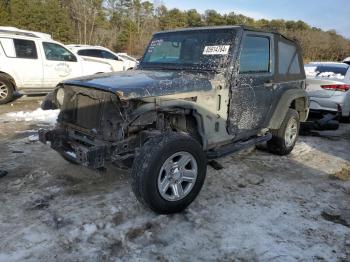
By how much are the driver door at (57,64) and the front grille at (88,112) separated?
768 cm

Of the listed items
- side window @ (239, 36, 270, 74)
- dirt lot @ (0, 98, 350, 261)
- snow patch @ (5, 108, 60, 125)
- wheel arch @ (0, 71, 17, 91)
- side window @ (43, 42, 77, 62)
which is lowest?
snow patch @ (5, 108, 60, 125)

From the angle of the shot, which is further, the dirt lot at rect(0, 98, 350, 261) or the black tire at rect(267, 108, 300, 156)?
the black tire at rect(267, 108, 300, 156)

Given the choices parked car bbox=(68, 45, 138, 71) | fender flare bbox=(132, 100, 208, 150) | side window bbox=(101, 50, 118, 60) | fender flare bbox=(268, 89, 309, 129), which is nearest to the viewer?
fender flare bbox=(132, 100, 208, 150)

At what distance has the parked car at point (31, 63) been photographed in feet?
35.1

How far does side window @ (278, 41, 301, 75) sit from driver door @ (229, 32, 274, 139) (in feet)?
1.10

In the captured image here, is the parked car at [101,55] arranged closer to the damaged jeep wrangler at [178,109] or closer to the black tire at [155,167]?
the damaged jeep wrangler at [178,109]

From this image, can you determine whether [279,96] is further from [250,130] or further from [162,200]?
[162,200]

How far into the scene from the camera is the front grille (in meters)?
4.15

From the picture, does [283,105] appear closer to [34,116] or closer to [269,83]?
[269,83]

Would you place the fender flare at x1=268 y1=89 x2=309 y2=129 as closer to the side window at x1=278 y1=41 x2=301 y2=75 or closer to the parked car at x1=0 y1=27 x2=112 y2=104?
the side window at x1=278 y1=41 x2=301 y2=75

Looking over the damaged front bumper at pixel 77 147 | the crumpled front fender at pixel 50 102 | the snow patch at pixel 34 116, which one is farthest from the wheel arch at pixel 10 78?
the damaged front bumper at pixel 77 147

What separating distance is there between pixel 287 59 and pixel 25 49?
799 cm

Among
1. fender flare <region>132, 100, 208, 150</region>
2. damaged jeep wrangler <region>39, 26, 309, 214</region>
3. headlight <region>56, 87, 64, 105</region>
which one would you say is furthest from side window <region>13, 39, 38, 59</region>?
fender flare <region>132, 100, 208, 150</region>

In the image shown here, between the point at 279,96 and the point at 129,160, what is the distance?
2.80 m
